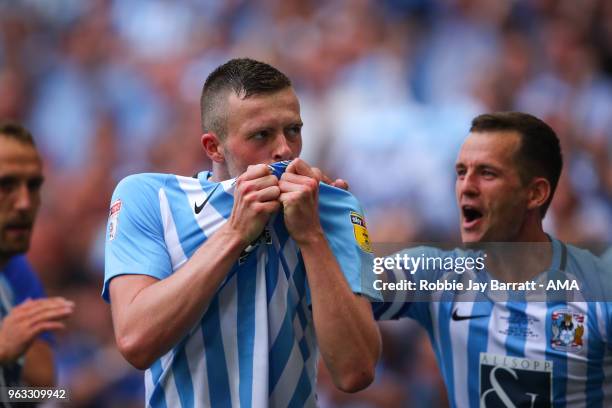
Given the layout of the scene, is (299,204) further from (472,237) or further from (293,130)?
(472,237)

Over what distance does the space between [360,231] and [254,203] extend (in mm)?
356

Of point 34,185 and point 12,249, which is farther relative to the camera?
point 34,185

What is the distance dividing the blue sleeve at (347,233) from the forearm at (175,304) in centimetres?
32

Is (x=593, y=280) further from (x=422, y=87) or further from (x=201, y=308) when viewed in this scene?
(x=422, y=87)

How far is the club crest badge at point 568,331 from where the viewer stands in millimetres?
2996

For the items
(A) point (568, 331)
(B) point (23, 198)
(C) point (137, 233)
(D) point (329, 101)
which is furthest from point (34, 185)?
(A) point (568, 331)

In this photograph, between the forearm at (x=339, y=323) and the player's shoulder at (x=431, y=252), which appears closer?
the forearm at (x=339, y=323)

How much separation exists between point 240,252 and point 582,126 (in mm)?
3478

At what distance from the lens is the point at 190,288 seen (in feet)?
6.64

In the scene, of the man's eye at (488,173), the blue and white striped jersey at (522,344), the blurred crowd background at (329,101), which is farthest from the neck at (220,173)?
the blurred crowd background at (329,101)

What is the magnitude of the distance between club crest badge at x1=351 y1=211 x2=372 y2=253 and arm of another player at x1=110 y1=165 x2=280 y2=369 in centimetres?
27

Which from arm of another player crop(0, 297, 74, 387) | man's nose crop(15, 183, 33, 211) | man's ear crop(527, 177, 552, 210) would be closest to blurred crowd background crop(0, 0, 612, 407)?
man's ear crop(527, 177, 552, 210)

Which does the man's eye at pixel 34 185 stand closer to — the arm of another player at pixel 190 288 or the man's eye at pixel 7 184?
the man's eye at pixel 7 184

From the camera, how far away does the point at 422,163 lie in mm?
4965
